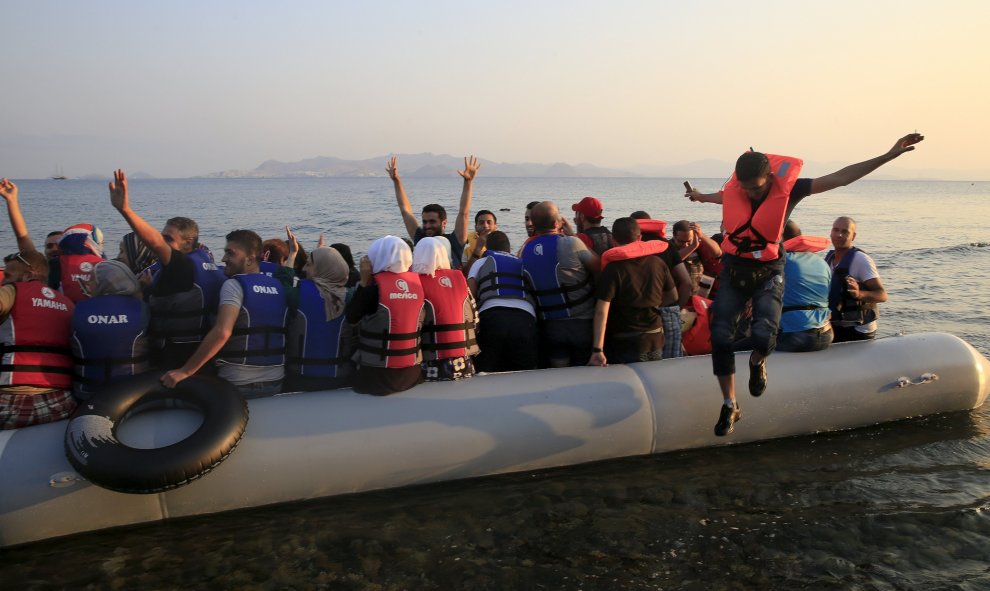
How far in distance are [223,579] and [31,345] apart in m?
1.61

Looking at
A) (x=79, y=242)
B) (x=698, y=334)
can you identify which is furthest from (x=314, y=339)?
(x=698, y=334)

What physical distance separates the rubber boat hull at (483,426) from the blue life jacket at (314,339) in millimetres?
166

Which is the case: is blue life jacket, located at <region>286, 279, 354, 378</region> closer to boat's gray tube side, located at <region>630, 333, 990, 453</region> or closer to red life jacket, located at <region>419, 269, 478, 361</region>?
red life jacket, located at <region>419, 269, 478, 361</region>

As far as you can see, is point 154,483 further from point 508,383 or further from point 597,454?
point 597,454

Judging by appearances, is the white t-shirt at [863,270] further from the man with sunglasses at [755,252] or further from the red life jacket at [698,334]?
the man with sunglasses at [755,252]

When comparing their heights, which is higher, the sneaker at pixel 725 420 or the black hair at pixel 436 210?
the black hair at pixel 436 210

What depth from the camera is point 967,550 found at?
3.58 metres

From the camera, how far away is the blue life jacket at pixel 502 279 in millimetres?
4809

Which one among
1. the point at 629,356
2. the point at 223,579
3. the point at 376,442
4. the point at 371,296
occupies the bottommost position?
the point at 223,579

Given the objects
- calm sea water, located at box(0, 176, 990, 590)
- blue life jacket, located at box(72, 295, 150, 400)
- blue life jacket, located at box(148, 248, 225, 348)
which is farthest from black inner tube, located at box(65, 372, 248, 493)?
calm sea water, located at box(0, 176, 990, 590)

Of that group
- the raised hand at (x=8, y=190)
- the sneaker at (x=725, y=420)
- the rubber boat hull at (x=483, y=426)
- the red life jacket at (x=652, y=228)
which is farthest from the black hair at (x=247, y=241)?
the sneaker at (x=725, y=420)

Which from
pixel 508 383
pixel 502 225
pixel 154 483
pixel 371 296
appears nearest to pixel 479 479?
pixel 508 383

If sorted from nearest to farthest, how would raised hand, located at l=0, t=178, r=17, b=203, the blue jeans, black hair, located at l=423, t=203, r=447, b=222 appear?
the blue jeans < raised hand, located at l=0, t=178, r=17, b=203 < black hair, located at l=423, t=203, r=447, b=222

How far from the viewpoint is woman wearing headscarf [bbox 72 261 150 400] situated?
150 inches
